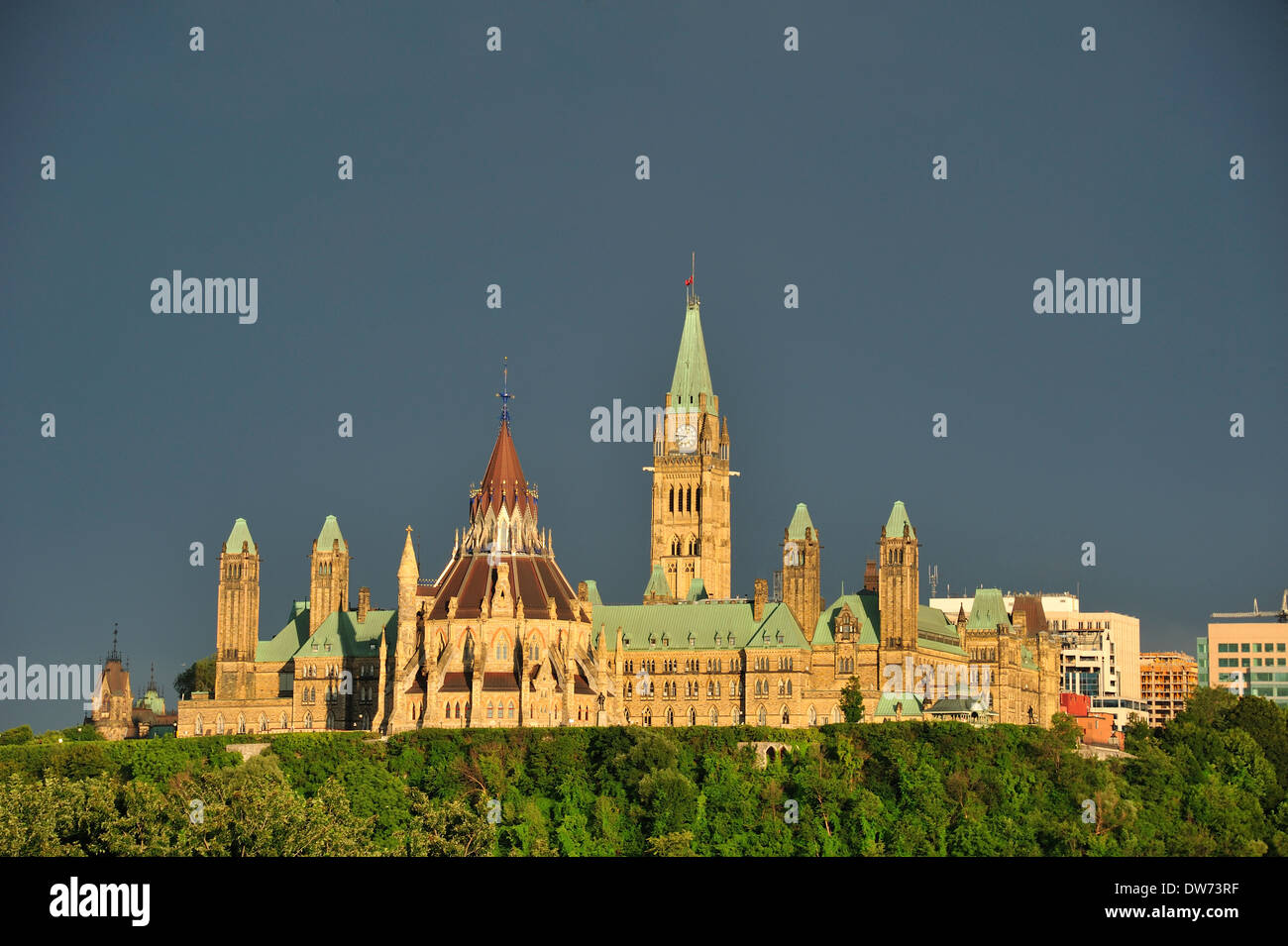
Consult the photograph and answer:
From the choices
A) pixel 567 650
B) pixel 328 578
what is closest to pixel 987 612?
pixel 567 650

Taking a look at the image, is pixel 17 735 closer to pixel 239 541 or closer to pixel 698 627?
pixel 239 541

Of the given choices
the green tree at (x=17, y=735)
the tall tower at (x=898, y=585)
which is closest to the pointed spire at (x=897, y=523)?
the tall tower at (x=898, y=585)

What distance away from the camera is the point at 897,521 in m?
168

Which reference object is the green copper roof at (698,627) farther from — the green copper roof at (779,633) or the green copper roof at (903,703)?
the green copper roof at (903,703)

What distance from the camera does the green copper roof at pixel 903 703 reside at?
159375 millimetres

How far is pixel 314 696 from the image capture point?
171 meters

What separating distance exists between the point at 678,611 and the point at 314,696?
102ft

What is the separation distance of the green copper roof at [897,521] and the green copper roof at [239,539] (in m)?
54.7

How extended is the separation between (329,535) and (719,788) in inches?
2326

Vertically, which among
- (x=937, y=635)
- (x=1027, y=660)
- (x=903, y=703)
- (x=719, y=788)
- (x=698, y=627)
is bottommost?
(x=719, y=788)
